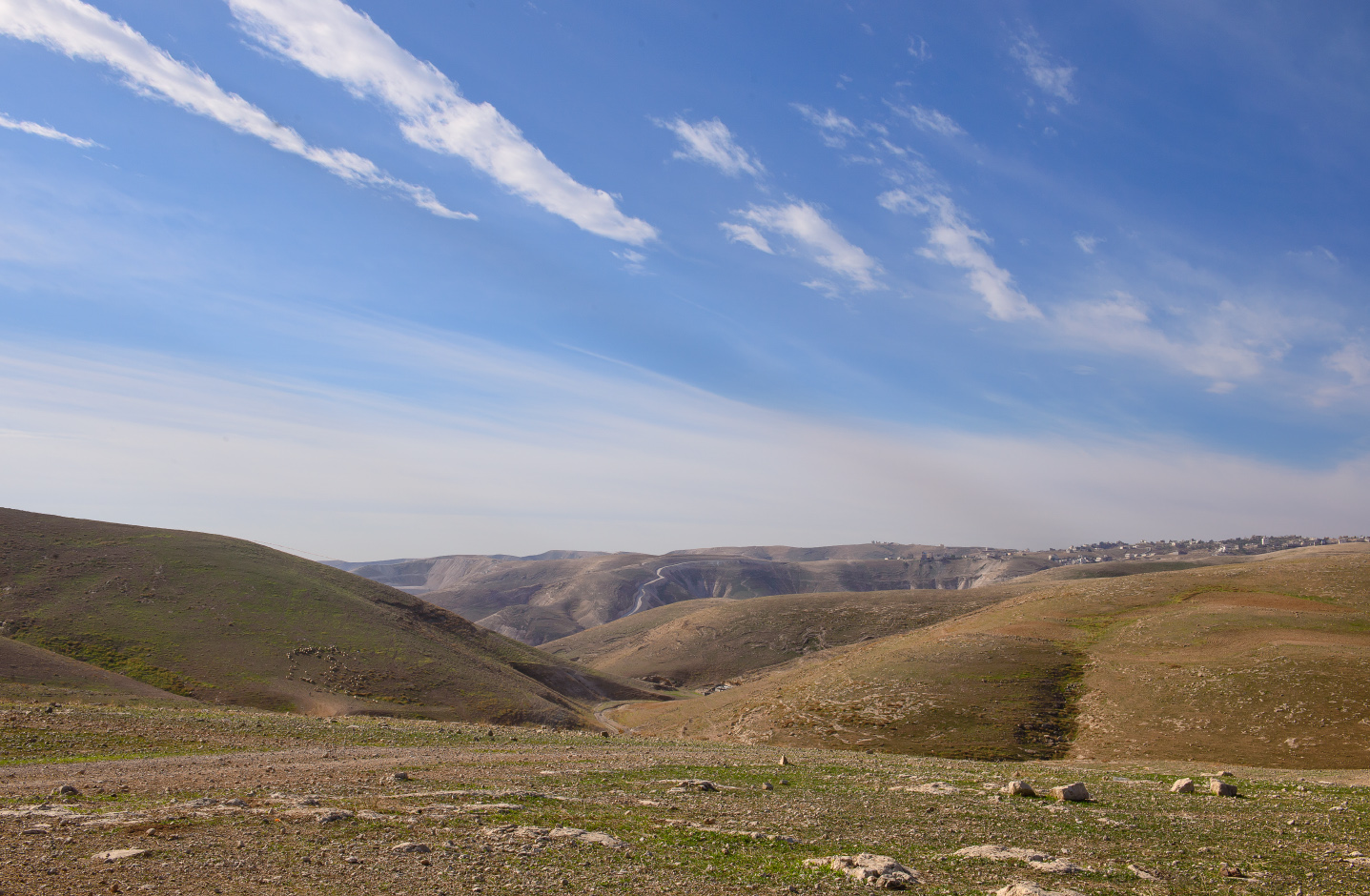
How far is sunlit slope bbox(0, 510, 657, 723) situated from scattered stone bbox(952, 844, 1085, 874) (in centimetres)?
5565

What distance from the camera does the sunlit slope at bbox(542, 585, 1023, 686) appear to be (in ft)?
413

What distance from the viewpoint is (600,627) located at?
180m

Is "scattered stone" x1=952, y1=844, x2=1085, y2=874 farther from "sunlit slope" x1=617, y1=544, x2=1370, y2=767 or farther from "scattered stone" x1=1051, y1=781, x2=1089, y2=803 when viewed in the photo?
"sunlit slope" x1=617, y1=544, x2=1370, y2=767

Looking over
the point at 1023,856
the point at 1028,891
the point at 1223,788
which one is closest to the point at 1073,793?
the point at 1223,788

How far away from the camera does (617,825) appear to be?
1553cm

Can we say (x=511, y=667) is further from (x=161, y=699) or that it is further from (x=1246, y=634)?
(x=1246, y=634)

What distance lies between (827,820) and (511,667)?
83096 millimetres

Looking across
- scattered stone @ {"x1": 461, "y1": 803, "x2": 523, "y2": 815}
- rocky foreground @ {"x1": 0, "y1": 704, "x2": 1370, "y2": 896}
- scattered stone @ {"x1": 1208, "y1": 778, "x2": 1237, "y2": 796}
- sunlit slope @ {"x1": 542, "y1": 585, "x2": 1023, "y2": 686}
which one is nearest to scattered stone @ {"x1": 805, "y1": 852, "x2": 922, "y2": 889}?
rocky foreground @ {"x1": 0, "y1": 704, "x2": 1370, "y2": 896}

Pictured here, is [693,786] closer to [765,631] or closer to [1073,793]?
[1073,793]

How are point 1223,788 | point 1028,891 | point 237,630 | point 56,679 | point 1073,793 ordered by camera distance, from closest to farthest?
point 1028,891
point 1073,793
point 1223,788
point 56,679
point 237,630

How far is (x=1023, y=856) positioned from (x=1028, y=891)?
3231mm

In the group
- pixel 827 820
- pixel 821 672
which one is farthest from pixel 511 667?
pixel 827 820

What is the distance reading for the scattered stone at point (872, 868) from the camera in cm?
1165

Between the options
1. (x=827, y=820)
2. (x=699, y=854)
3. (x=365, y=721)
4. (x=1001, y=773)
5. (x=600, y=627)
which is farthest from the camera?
(x=600, y=627)
